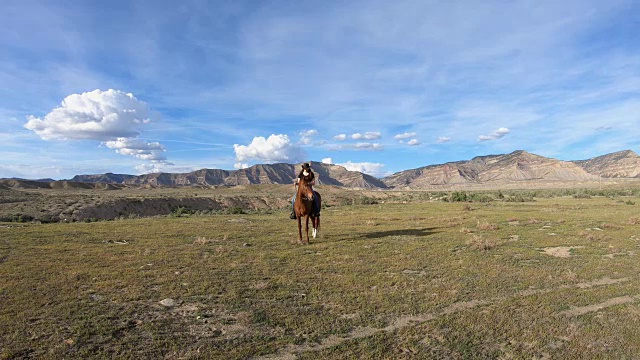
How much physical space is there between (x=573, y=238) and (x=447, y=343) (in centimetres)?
1278

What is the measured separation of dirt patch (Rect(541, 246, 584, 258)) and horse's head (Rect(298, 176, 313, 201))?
27.6ft

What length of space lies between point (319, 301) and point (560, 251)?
975 centimetres

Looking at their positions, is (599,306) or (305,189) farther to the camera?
(305,189)

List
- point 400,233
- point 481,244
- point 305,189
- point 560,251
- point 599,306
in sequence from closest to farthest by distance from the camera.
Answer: point 599,306
point 560,251
point 481,244
point 305,189
point 400,233

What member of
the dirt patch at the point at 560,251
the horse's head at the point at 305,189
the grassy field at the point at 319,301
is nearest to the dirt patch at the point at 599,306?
the grassy field at the point at 319,301

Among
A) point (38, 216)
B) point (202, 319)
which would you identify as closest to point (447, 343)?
point (202, 319)

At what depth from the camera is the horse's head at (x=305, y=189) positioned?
13.9 metres

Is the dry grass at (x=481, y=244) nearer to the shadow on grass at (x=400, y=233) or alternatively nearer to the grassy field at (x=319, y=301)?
the grassy field at (x=319, y=301)

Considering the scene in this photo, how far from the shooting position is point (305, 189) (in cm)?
1393

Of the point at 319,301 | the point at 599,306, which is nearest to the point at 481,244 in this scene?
the point at 599,306

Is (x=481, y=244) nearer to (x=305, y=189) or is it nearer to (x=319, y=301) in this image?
(x=305, y=189)

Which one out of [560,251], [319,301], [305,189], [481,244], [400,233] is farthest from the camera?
[400,233]

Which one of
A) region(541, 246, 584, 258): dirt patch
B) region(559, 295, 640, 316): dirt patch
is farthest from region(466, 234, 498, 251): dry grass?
region(559, 295, 640, 316): dirt patch

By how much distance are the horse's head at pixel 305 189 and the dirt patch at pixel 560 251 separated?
8.40 meters
